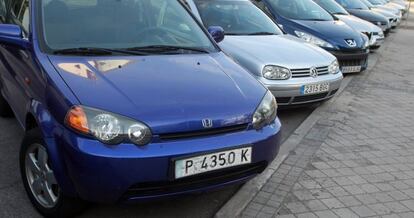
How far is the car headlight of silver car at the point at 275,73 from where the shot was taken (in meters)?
5.75

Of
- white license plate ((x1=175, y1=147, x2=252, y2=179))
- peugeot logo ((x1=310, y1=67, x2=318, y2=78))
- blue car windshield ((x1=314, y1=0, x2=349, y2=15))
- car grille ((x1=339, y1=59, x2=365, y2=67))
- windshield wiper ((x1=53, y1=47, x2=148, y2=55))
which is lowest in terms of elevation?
car grille ((x1=339, y1=59, x2=365, y2=67))

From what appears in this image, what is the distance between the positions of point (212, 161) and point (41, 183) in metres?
1.21

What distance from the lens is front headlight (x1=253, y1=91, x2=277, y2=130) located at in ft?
10.5

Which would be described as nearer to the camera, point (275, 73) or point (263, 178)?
point (263, 178)

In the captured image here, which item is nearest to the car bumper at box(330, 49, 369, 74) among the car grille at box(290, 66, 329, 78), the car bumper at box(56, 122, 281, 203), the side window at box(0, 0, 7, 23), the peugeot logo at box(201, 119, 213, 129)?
the car grille at box(290, 66, 329, 78)

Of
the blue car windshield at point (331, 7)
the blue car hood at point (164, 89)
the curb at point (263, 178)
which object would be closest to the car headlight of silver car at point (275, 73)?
the curb at point (263, 178)

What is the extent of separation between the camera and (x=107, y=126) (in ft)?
9.00

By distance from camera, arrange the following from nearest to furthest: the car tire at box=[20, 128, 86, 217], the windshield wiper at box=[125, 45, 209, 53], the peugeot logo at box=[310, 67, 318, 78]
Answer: the car tire at box=[20, 128, 86, 217], the windshield wiper at box=[125, 45, 209, 53], the peugeot logo at box=[310, 67, 318, 78]

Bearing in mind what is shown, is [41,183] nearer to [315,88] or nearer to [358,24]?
[315,88]

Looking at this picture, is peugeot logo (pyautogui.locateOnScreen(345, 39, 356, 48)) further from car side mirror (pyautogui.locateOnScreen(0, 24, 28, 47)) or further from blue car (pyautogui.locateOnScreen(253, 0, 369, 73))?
car side mirror (pyautogui.locateOnScreen(0, 24, 28, 47))

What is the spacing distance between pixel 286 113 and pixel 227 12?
1.99m

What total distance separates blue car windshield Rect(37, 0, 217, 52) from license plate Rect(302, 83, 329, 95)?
6.83ft

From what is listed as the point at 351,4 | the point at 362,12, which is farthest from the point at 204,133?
the point at 351,4

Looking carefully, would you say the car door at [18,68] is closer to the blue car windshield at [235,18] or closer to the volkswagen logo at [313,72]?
the blue car windshield at [235,18]
